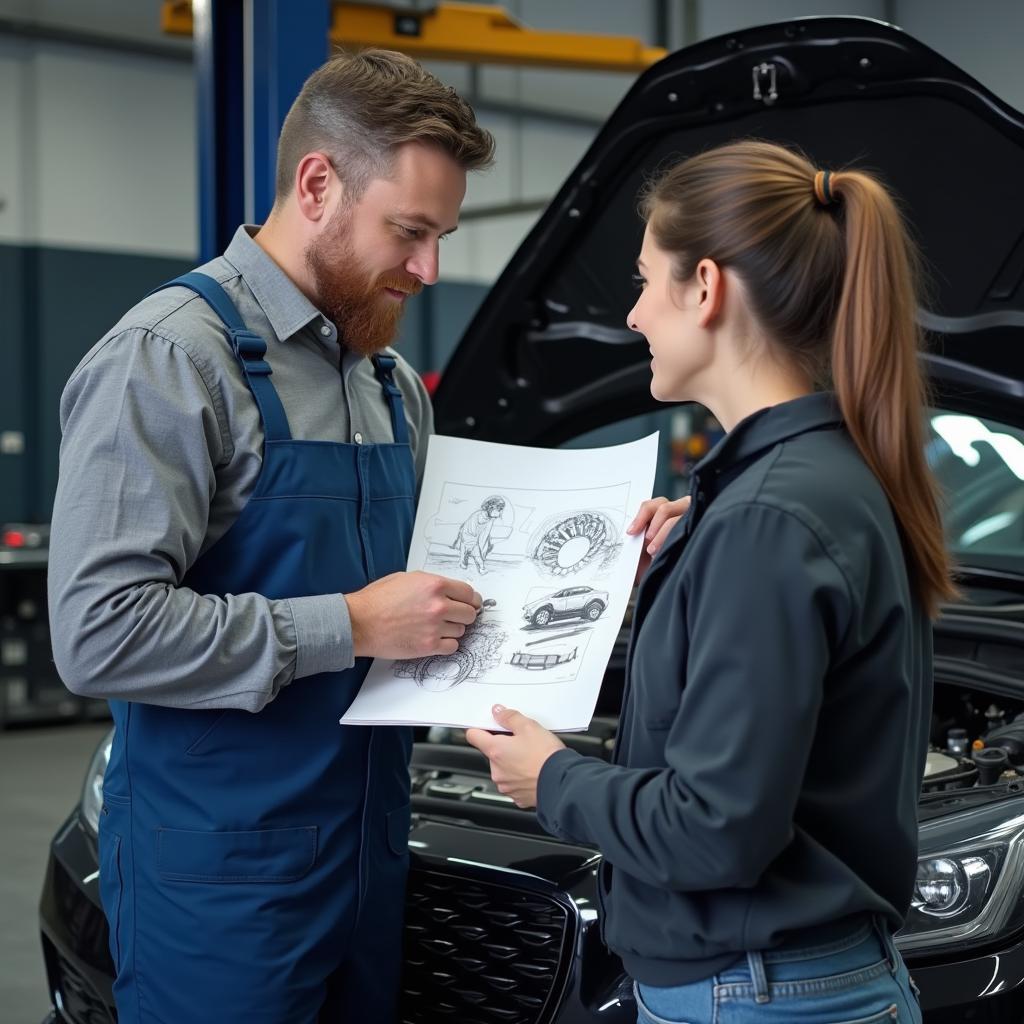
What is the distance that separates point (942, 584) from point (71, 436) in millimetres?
929

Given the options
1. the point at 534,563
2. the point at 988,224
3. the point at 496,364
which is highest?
the point at 988,224

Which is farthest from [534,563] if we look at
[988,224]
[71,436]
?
[988,224]

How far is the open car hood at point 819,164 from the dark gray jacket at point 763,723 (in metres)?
0.96

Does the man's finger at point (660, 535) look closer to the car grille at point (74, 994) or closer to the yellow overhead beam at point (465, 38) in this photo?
the car grille at point (74, 994)

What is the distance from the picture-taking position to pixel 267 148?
306cm

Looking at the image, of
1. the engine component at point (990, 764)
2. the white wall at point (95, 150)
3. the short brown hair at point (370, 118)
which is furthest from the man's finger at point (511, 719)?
the white wall at point (95, 150)

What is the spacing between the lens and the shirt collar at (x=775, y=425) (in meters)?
1.09

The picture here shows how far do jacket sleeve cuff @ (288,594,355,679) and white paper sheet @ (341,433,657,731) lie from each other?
0.07 meters

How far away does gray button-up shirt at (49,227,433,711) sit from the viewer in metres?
1.35

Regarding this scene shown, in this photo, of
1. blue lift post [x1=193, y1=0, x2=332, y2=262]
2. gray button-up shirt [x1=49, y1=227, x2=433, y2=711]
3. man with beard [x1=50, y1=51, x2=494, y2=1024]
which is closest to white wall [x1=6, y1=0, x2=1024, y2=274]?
blue lift post [x1=193, y1=0, x2=332, y2=262]

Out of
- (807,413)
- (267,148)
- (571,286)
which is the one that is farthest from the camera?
(267,148)

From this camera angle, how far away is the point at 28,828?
4.49 meters

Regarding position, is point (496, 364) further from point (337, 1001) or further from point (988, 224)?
point (337, 1001)

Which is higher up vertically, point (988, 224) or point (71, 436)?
point (988, 224)
